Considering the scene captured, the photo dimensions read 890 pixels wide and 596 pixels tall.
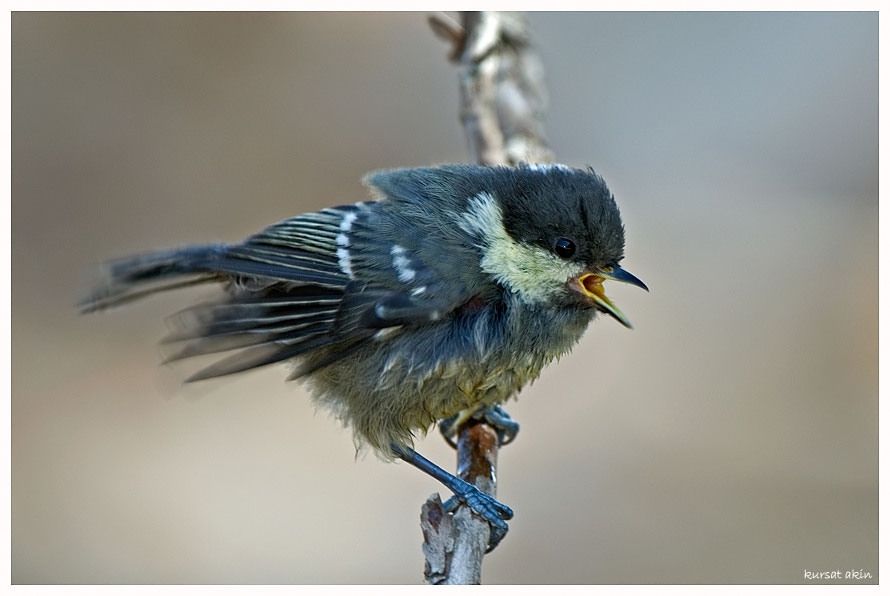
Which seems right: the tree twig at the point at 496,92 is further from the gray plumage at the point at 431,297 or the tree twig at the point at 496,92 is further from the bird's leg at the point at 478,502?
the gray plumage at the point at 431,297

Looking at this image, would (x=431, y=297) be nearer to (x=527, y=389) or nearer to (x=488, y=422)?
(x=488, y=422)

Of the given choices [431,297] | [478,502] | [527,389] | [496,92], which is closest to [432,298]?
[431,297]

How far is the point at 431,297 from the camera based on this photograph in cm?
186

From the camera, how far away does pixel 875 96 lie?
170 inches

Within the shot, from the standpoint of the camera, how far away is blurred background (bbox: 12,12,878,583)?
320 centimetres

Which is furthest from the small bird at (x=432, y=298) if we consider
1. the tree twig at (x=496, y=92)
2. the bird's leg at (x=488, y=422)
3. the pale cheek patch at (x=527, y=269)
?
the tree twig at (x=496, y=92)

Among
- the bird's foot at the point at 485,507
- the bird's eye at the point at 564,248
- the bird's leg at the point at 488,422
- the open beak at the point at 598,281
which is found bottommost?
the bird's foot at the point at 485,507

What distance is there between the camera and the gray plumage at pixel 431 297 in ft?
6.15

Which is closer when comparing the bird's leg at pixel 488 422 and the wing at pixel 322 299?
the wing at pixel 322 299

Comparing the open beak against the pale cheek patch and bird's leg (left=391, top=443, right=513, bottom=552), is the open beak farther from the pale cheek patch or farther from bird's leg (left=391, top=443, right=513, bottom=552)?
bird's leg (left=391, top=443, right=513, bottom=552)

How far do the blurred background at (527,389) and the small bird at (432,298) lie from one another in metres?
0.90

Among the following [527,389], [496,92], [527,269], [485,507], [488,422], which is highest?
[496,92]

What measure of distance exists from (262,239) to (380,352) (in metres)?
0.40

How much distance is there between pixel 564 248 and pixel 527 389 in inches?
71.8
